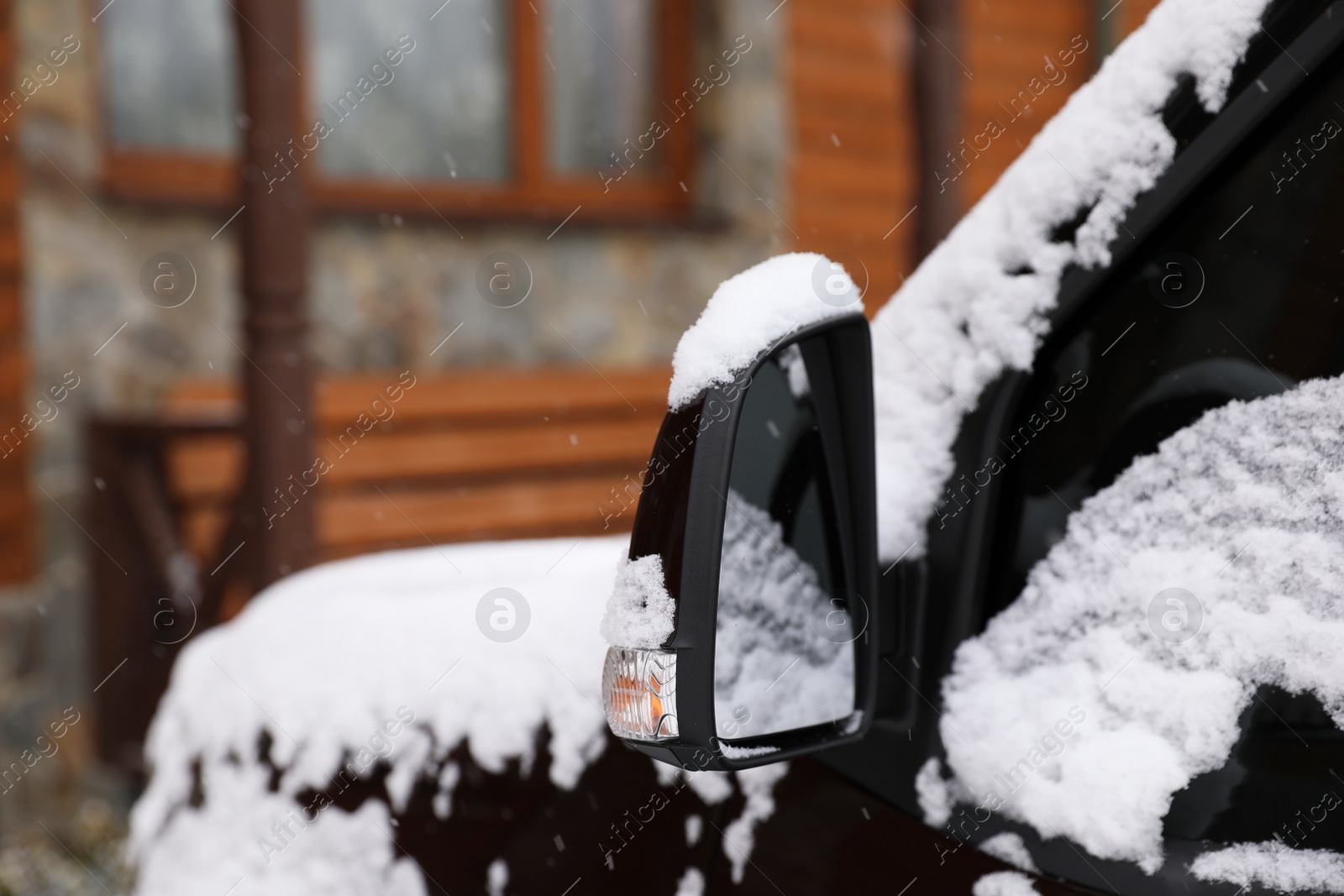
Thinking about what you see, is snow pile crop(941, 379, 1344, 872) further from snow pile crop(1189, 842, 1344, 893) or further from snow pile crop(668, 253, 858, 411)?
snow pile crop(668, 253, 858, 411)

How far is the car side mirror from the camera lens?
974 millimetres

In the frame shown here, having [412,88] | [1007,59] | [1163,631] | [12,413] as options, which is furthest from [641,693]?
[1007,59]

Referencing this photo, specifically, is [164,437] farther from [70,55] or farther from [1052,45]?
[1052,45]

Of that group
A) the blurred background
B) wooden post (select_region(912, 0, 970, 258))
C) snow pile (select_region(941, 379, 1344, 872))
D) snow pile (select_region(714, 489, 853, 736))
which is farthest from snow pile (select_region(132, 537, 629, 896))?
wooden post (select_region(912, 0, 970, 258))

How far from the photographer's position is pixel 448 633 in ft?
4.99

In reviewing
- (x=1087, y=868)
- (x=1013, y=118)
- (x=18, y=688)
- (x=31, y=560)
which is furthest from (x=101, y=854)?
(x=1013, y=118)

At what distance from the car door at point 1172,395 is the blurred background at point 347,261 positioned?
278 centimetres

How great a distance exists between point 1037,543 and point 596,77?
5.60 m

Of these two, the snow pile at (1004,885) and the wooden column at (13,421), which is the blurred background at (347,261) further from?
the snow pile at (1004,885)

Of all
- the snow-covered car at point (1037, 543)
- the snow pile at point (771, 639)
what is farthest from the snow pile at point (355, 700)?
the snow pile at point (771, 639)

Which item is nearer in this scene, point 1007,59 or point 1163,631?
point 1163,631

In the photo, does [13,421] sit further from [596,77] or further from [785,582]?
[785,582]

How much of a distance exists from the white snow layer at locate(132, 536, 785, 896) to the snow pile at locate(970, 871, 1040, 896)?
0.75 feet

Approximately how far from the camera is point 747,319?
996 millimetres
